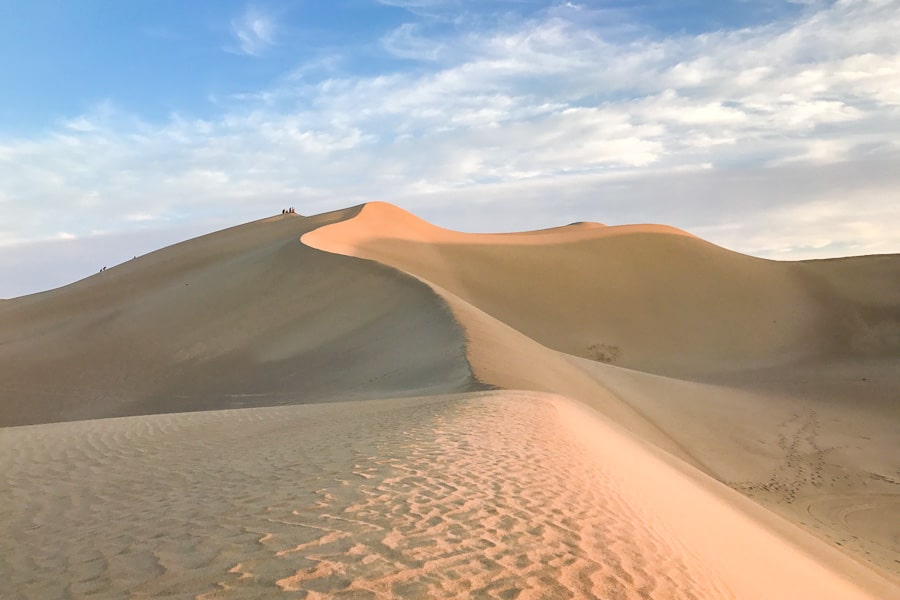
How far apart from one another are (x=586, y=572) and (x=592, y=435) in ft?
17.4

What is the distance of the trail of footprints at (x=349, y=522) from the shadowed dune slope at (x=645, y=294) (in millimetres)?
20034

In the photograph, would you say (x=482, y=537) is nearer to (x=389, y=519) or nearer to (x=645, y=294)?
(x=389, y=519)

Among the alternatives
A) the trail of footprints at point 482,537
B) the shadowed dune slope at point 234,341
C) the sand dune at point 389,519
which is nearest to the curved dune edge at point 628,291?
the shadowed dune slope at point 234,341

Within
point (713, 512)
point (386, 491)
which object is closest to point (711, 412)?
point (713, 512)

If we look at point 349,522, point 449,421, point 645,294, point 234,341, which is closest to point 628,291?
point 645,294

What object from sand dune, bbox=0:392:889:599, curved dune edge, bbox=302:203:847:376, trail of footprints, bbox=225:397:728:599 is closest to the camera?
trail of footprints, bbox=225:397:728:599

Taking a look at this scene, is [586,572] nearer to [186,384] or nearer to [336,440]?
[336,440]

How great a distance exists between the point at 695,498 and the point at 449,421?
2.70 meters

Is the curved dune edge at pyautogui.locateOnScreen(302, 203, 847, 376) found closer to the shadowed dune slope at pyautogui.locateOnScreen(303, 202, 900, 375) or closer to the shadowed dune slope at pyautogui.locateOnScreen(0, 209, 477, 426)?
the shadowed dune slope at pyautogui.locateOnScreen(303, 202, 900, 375)

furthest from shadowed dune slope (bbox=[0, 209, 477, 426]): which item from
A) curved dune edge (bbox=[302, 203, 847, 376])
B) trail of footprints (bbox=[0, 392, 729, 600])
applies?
trail of footprints (bbox=[0, 392, 729, 600])

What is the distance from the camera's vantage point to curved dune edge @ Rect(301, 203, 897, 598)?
19.3 feet

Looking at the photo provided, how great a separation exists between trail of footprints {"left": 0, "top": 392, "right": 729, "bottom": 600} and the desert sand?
0.03m

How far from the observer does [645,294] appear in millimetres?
31781

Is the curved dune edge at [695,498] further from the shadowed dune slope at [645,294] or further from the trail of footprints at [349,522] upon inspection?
the shadowed dune slope at [645,294]
